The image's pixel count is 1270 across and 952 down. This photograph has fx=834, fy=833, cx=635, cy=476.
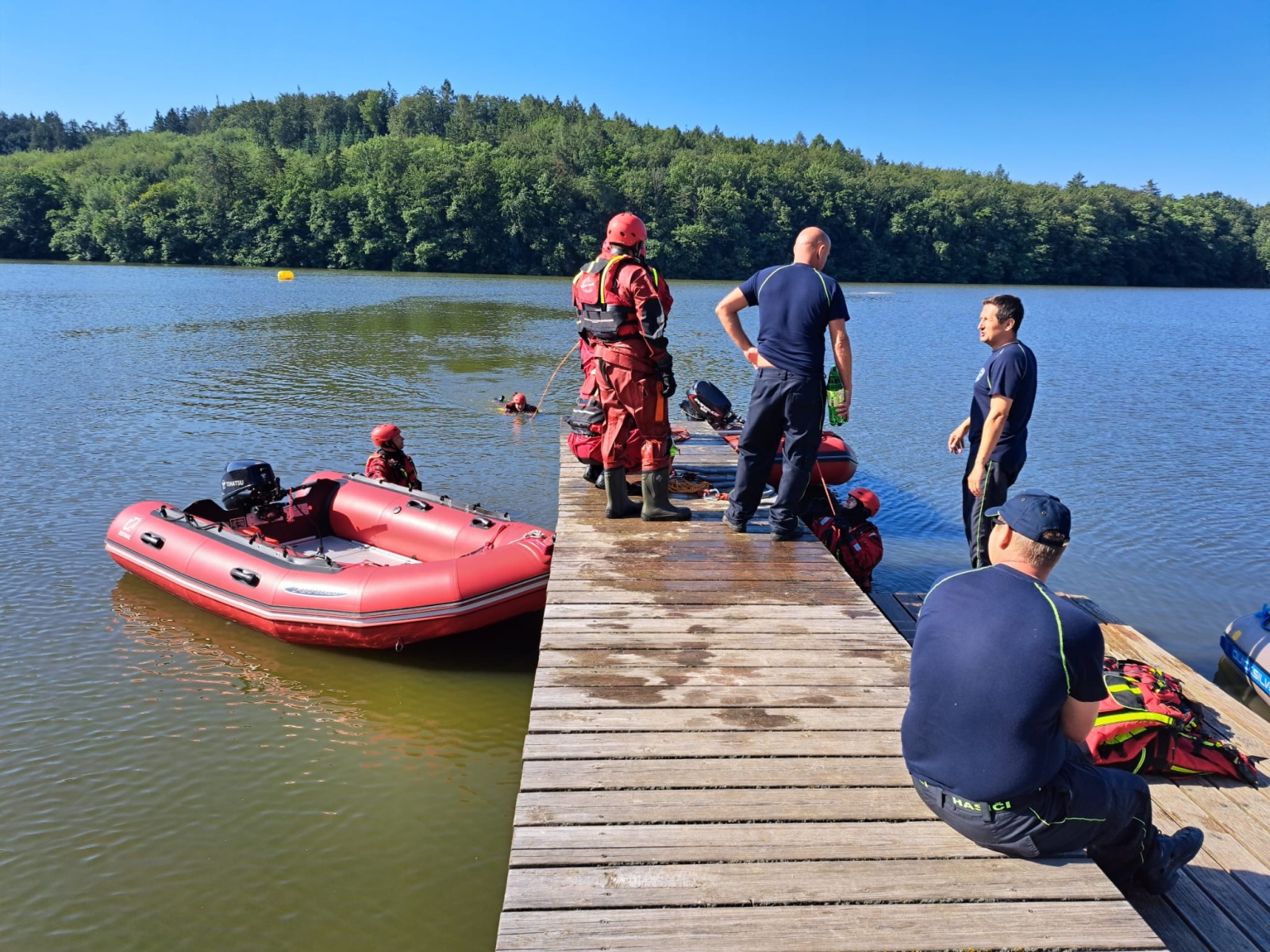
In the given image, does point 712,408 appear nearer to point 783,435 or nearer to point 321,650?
point 783,435

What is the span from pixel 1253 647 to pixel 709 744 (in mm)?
4854

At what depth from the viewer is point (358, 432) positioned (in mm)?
12609

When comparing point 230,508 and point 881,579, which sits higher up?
point 230,508

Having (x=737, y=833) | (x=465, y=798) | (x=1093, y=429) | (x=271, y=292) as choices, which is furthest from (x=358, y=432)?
(x=271, y=292)

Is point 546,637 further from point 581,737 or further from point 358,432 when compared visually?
point 358,432

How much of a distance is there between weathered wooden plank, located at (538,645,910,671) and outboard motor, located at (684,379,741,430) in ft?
18.8

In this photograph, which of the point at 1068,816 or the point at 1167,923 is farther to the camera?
the point at 1167,923

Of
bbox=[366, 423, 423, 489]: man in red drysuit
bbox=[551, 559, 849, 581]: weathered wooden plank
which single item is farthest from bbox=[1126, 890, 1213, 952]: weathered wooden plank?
bbox=[366, 423, 423, 489]: man in red drysuit

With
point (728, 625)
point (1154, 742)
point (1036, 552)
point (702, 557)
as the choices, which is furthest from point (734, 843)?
point (702, 557)

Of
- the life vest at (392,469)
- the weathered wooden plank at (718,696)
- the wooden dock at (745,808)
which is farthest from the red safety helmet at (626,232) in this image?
the life vest at (392,469)

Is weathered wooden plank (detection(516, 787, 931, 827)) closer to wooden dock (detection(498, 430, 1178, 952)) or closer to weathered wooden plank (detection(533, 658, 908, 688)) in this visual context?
wooden dock (detection(498, 430, 1178, 952))

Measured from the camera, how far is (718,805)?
2711 millimetres

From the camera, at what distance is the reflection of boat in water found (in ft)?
18.5

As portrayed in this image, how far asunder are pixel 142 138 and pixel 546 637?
109865 mm
